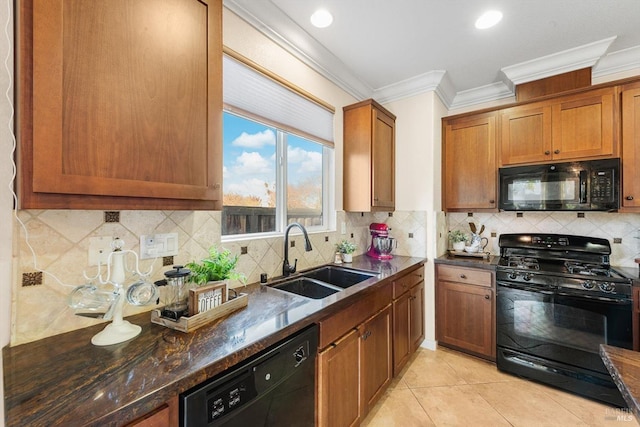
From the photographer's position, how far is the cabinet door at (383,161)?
8.20ft

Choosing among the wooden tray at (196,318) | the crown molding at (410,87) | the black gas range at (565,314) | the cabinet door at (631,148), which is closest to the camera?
the wooden tray at (196,318)

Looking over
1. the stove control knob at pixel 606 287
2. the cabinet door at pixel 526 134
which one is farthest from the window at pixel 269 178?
the stove control knob at pixel 606 287

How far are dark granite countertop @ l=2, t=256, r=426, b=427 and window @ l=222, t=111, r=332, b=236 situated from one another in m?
0.79

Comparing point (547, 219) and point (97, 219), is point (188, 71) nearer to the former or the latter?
point (97, 219)

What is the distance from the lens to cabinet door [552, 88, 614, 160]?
2.14 m

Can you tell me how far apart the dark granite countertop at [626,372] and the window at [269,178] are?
1.78 meters

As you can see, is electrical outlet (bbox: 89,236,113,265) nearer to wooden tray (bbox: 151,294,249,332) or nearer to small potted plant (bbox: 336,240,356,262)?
wooden tray (bbox: 151,294,249,332)

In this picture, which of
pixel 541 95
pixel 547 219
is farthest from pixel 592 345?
pixel 541 95

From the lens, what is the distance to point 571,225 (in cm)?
254

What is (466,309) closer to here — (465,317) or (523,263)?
(465,317)

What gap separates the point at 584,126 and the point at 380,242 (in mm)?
1931

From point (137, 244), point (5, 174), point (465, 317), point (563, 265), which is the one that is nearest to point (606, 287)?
point (563, 265)

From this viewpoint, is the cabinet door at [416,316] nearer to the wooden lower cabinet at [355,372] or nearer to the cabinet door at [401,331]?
the cabinet door at [401,331]

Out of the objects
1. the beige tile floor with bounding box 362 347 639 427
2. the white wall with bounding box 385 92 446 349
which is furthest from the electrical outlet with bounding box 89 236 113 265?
the white wall with bounding box 385 92 446 349
